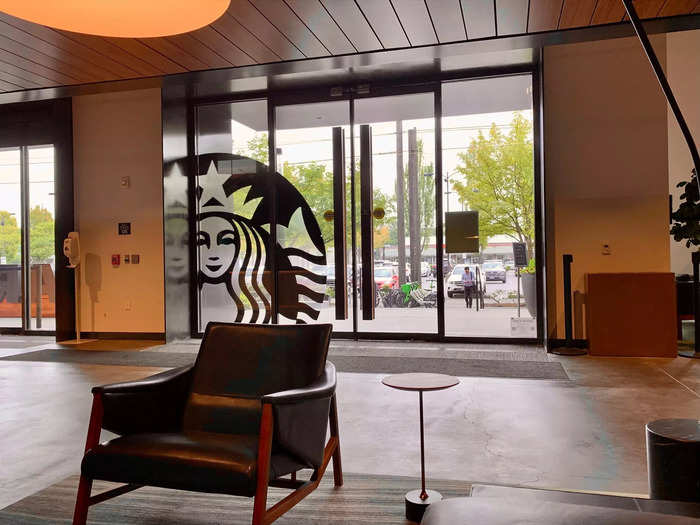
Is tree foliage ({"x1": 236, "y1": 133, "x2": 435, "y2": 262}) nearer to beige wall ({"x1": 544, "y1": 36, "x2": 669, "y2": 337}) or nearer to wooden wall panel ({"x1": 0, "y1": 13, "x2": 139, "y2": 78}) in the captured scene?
beige wall ({"x1": 544, "y1": 36, "x2": 669, "y2": 337})

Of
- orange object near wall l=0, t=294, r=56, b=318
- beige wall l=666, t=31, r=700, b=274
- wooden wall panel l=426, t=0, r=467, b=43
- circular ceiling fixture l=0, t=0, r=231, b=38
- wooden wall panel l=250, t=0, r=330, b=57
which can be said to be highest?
beige wall l=666, t=31, r=700, b=274

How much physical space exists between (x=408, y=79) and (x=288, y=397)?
6.02 metres

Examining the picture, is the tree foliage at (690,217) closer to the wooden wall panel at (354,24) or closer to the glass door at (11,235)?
the wooden wall panel at (354,24)

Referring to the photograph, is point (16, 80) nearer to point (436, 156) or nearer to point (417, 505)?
point (417, 505)

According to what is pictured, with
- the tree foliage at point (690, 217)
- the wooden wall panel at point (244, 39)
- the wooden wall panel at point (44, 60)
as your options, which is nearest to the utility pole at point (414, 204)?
the tree foliage at point (690, 217)

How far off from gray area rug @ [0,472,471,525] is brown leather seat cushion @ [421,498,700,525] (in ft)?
2.98

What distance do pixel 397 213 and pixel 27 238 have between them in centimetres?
528

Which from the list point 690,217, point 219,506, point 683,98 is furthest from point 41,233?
point 683,98

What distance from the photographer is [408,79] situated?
753 centimetres

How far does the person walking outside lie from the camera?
7.44 m

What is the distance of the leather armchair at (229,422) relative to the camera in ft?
7.23

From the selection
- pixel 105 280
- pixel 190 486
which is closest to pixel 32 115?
pixel 105 280

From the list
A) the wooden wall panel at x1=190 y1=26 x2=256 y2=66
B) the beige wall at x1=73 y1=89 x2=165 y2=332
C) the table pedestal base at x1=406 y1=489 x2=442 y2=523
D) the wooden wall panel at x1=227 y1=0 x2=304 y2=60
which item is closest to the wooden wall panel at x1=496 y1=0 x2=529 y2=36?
the wooden wall panel at x1=227 y1=0 x2=304 y2=60

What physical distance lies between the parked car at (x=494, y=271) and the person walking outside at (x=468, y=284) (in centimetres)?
18
